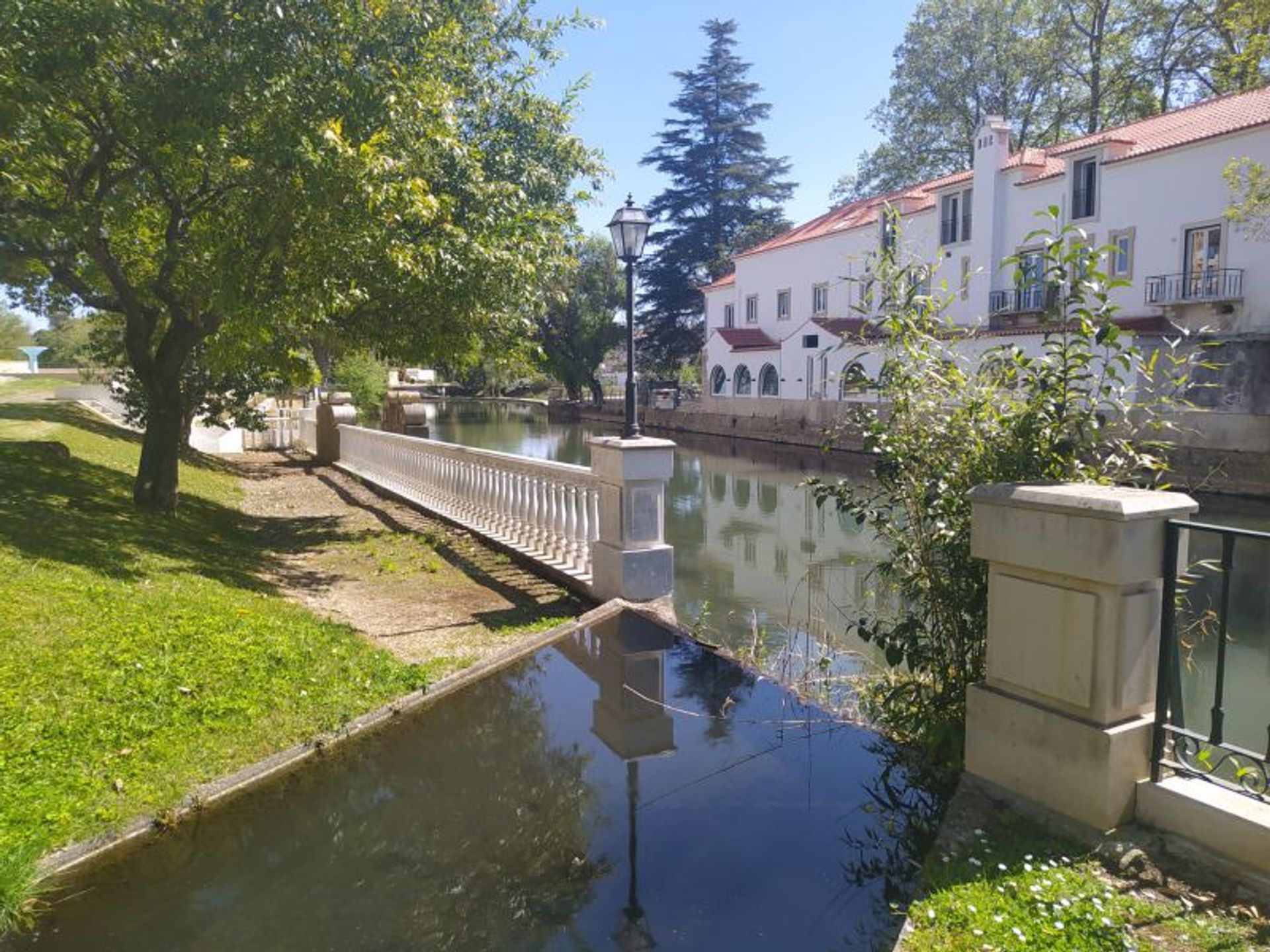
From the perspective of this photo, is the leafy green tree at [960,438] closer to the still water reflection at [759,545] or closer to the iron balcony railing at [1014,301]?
the still water reflection at [759,545]

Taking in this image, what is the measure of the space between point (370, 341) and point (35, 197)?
141 inches

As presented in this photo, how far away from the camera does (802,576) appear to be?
12.5 m

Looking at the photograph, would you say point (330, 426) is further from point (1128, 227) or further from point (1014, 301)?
point (1128, 227)

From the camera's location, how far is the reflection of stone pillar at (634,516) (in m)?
6.95

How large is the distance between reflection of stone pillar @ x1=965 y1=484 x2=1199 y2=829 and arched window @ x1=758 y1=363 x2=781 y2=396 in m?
36.4

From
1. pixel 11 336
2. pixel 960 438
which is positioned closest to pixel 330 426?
pixel 960 438

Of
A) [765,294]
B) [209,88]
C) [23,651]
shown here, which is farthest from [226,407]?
[765,294]

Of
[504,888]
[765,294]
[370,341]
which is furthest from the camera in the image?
[765,294]

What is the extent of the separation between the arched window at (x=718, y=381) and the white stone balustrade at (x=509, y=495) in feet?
99.7

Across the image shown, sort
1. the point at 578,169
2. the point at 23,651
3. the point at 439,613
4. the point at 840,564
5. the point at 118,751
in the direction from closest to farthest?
the point at 118,751 → the point at 23,651 → the point at 439,613 → the point at 840,564 → the point at 578,169

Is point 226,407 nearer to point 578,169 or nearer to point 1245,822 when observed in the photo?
point 578,169

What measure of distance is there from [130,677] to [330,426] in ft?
50.3

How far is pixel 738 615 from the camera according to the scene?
32.4ft

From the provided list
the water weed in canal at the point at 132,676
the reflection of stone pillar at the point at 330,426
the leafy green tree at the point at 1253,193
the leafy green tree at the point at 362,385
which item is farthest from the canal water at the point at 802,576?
the leafy green tree at the point at 362,385
